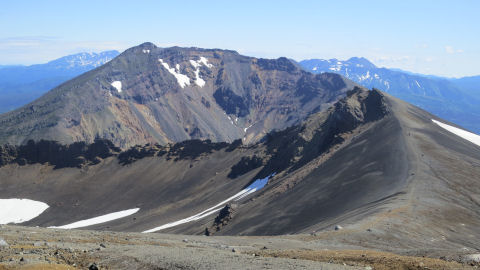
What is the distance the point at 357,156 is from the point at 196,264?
59.9 metres

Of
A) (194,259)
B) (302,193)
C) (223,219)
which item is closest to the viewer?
(194,259)

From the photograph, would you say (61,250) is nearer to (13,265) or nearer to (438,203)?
(13,265)

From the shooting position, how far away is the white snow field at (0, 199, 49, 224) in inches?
5079

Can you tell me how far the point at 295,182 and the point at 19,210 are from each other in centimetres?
9054

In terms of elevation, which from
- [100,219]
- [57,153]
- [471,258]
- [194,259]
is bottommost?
[100,219]

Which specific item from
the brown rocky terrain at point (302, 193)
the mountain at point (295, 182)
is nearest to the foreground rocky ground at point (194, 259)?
the brown rocky terrain at point (302, 193)

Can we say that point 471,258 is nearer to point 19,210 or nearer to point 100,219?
point 100,219

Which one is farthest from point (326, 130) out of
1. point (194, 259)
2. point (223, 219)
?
point (194, 259)

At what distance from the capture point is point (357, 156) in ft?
266

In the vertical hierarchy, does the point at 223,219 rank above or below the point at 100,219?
above

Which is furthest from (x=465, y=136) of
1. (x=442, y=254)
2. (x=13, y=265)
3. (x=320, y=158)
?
(x=13, y=265)

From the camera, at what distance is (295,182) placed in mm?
87125

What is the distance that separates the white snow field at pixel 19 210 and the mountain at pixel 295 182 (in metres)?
1.94

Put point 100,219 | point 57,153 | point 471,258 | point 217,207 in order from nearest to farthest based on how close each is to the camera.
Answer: point 471,258 → point 217,207 → point 100,219 → point 57,153
